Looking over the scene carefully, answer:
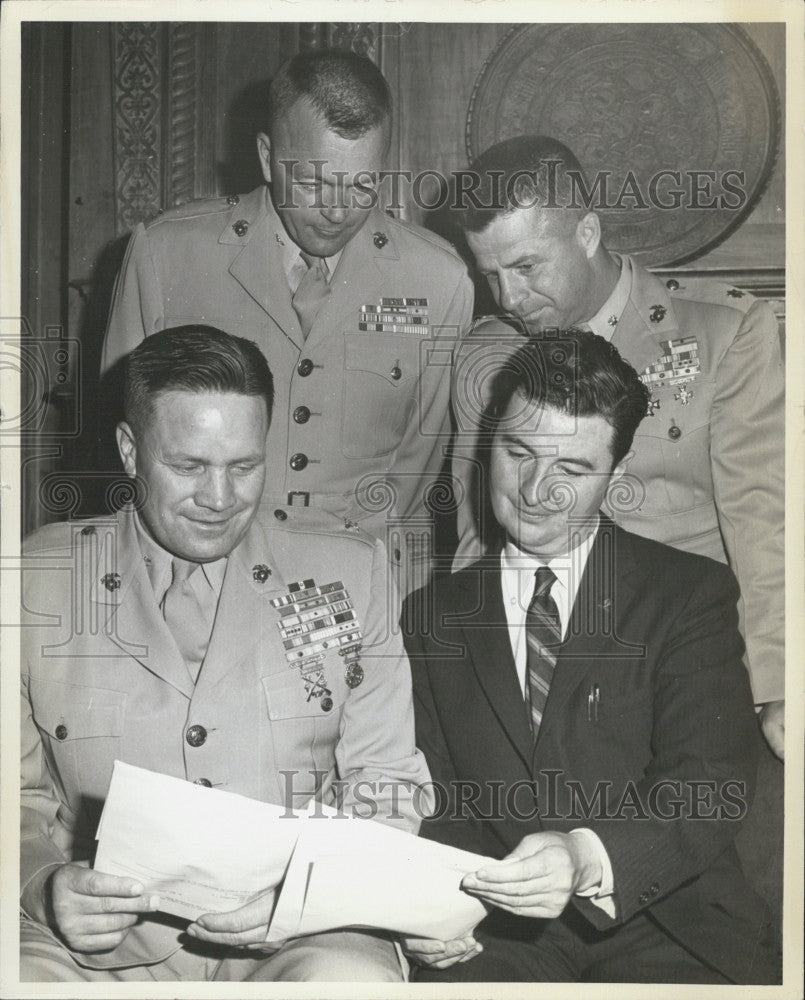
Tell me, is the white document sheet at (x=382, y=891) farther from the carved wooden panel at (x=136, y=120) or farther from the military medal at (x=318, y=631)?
the carved wooden panel at (x=136, y=120)

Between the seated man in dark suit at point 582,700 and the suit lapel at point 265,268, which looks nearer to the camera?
the seated man in dark suit at point 582,700

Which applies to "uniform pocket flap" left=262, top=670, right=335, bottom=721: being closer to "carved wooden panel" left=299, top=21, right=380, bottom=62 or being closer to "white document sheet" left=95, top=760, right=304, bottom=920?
"white document sheet" left=95, top=760, right=304, bottom=920

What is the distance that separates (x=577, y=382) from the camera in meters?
2.62

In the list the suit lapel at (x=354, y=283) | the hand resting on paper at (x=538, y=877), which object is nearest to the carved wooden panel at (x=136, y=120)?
the suit lapel at (x=354, y=283)

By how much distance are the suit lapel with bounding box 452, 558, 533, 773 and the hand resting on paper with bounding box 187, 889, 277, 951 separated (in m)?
0.65

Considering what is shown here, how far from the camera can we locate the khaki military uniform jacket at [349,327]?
2686 millimetres

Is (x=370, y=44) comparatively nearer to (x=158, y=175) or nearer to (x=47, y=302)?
(x=158, y=175)

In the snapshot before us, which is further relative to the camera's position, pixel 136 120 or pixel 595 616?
pixel 136 120

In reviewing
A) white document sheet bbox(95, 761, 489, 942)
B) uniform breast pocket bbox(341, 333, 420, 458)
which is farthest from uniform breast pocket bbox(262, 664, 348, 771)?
uniform breast pocket bbox(341, 333, 420, 458)

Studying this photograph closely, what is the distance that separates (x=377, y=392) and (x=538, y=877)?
1169 millimetres

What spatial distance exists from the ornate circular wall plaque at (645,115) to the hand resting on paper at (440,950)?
1632 millimetres

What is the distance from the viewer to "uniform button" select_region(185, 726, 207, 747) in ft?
8.30

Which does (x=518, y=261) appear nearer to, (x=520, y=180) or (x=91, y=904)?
(x=520, y=180)

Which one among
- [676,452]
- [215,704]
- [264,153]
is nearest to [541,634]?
[676,452]
